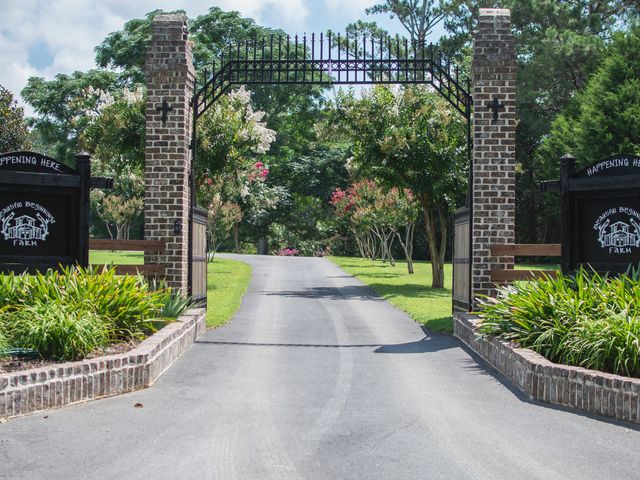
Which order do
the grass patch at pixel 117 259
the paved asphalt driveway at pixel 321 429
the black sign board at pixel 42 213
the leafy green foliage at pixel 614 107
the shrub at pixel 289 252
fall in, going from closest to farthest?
the paved asphalt driveway at pixel 321 429 < the black sign board at pixel 42 213 < the leafy green foliage at pixel 614 107 < the grass patch at pixel 117 259 < the shrub at pixel 289 252

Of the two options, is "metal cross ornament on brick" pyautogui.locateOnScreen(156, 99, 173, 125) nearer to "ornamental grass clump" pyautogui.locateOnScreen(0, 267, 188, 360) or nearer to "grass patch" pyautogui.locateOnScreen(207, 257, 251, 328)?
"ornamental grass clump" pyautogui.locateOnScreen(0, 267, 188, 360)

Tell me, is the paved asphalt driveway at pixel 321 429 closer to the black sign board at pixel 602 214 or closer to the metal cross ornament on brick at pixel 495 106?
the black sign board at pixel 602 214

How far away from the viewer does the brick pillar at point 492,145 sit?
40.2 feet

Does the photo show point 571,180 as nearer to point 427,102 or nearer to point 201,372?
point 201,372

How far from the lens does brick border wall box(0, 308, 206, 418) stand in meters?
6.63

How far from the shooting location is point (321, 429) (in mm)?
6363

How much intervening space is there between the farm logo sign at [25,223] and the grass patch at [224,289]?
3369mm

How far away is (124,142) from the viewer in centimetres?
2019

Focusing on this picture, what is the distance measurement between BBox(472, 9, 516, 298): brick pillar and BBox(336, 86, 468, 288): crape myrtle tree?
8.98 metres

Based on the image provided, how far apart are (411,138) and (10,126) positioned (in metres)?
→ 15.0

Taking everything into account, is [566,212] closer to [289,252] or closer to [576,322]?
[576,322]

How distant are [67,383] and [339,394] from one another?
2.63m

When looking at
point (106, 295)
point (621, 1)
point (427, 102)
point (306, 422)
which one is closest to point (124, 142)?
point (427, 102)

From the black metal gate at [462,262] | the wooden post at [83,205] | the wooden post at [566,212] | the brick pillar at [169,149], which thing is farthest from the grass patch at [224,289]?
the wooden post at [566,212]
